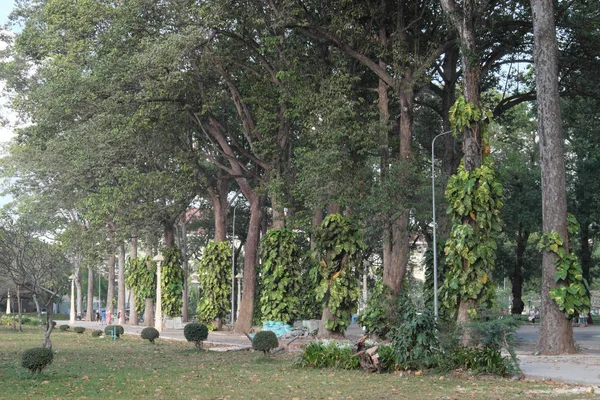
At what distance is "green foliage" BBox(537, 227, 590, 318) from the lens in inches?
947

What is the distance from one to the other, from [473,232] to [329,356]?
6.52m

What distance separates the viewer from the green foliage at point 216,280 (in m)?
44.6

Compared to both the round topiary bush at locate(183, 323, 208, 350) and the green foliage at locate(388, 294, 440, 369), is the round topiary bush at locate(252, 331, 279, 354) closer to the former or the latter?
the round topiary bush at locate(183, 323, 208, 350)

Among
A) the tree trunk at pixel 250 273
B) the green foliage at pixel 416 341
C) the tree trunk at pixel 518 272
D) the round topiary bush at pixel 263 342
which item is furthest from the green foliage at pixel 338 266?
the tree trunk at pixel 518 272

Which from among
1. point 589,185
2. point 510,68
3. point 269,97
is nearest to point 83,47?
point 269,97

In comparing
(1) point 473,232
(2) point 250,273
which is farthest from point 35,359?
(2) point 250,273

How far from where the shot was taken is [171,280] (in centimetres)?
4841

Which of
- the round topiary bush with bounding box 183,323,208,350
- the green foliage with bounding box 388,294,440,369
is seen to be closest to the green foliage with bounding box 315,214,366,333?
the round topiary bush with bounding box 183,323,208,350

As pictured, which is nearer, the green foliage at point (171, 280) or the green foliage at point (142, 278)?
the green foliage at point (171, 280)

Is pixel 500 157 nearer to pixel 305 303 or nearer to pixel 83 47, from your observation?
pixel 305 303

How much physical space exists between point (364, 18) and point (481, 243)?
11.2m

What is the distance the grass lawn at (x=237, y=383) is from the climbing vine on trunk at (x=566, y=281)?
751 centimetres

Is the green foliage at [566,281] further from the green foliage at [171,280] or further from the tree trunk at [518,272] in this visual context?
the tree trunk at [518,272]

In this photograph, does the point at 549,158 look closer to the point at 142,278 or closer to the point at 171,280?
the point at 171,280
